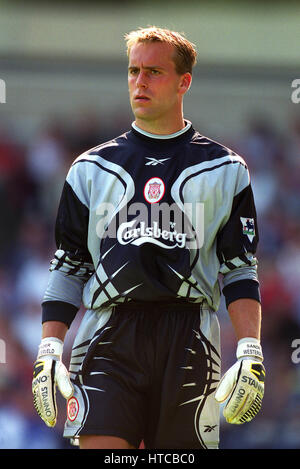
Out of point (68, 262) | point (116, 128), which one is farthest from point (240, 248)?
point (116, 128)

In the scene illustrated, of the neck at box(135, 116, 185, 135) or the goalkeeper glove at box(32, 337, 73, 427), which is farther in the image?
the neck at box(135, 116, 185, 135)

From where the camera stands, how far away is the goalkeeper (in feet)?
11.9

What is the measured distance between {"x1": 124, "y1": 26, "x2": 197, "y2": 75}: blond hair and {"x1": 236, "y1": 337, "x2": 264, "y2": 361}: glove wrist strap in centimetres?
119

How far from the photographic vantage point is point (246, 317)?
149 inches

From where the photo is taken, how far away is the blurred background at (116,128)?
25.8 ft

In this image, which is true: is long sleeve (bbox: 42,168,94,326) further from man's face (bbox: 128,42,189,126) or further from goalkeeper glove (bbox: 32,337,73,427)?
man's face (bbox: 128,42,189,126)

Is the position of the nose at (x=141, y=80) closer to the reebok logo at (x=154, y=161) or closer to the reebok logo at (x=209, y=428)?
the reebok logo at (x=154, y=161)

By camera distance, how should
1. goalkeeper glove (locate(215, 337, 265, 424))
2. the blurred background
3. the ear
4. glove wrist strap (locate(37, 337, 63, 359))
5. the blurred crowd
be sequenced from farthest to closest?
the blurred background, the blurred crowd, the ear, glove wrist strap (locate(37, 337, 63, 359)), goalkeeper glove (locate(215, 337, 265, 424))

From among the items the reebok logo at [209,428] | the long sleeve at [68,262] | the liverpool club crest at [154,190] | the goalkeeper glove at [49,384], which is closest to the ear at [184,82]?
the liverpool club crest at [154,190]

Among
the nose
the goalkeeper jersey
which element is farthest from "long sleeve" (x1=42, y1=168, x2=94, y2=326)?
the nose

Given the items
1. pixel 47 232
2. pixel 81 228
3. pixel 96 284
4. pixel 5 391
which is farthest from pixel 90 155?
pixel 47 232

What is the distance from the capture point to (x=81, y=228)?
3.84m

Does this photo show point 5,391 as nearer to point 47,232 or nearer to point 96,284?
point 47,232

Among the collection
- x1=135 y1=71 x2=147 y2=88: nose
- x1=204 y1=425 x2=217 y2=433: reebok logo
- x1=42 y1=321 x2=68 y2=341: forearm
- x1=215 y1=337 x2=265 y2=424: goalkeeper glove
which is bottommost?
x1=204 y1=425 x2=217 y2=433: reebok logo
